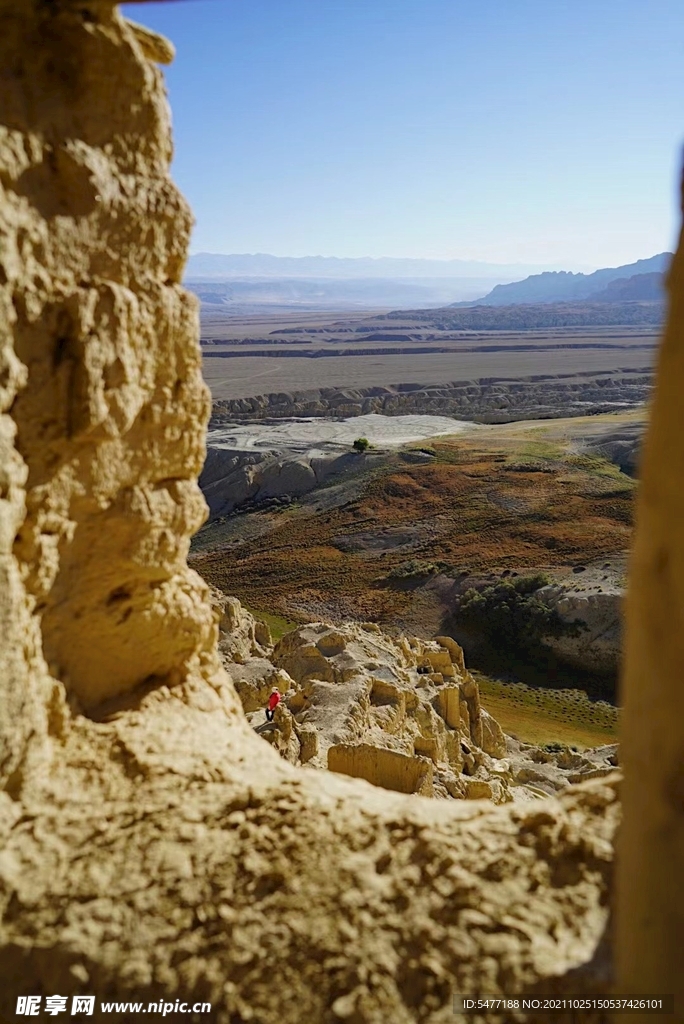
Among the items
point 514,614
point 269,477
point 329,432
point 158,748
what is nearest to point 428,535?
point 514,614

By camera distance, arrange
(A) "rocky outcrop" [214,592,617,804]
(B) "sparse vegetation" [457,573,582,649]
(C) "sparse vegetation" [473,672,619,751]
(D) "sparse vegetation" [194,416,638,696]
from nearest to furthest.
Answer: (A) "rocky outcrop" [214,592,617,804] → (C) "sparse vegetation" [473,672,619,751] → (B) "sparse vegetation" [457,573,582,649] → (D) "sparse vegetation" [194,416,638,696]

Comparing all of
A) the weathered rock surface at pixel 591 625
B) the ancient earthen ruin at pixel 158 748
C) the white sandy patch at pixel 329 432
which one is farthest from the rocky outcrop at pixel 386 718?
the white sandy patch at pixel 329 432

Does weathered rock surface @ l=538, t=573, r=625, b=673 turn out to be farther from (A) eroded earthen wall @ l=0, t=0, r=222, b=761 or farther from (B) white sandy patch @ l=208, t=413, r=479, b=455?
(B) white sandy patch @ l=208, t=413, r=479, b=455

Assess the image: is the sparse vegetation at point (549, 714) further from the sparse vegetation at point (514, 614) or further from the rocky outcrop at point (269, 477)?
the rocky outcrop at point (269, 477)

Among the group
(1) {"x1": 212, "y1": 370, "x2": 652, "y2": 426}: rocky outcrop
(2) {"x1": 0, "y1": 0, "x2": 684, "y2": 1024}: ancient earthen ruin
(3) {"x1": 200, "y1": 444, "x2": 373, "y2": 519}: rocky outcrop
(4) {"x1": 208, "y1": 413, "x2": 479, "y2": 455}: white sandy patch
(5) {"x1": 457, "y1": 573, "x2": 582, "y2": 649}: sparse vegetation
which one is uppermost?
(2) {"x1": 0, "y1": 0, "x2": 684, "y2": 1024}: ancient earthen ruin

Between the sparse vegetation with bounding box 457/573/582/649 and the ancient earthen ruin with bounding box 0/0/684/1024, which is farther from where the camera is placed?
the sparse vegetation with bounding box 457/573/582/649

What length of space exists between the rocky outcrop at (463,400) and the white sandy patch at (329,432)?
4841 mm

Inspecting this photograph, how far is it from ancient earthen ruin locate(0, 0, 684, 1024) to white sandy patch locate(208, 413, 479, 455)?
185ft

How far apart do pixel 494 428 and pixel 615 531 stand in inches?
1199

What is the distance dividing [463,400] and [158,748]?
8974cm

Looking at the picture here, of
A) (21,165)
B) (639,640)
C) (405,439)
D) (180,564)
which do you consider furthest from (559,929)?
(405,439)

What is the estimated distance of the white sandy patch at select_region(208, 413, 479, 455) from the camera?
66688mm


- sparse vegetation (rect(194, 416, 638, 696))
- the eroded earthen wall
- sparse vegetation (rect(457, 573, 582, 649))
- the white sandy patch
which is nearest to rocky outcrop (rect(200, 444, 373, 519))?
sparse vegetation (rect(194, 416, 638, 696))

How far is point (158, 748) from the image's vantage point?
19.8ft
